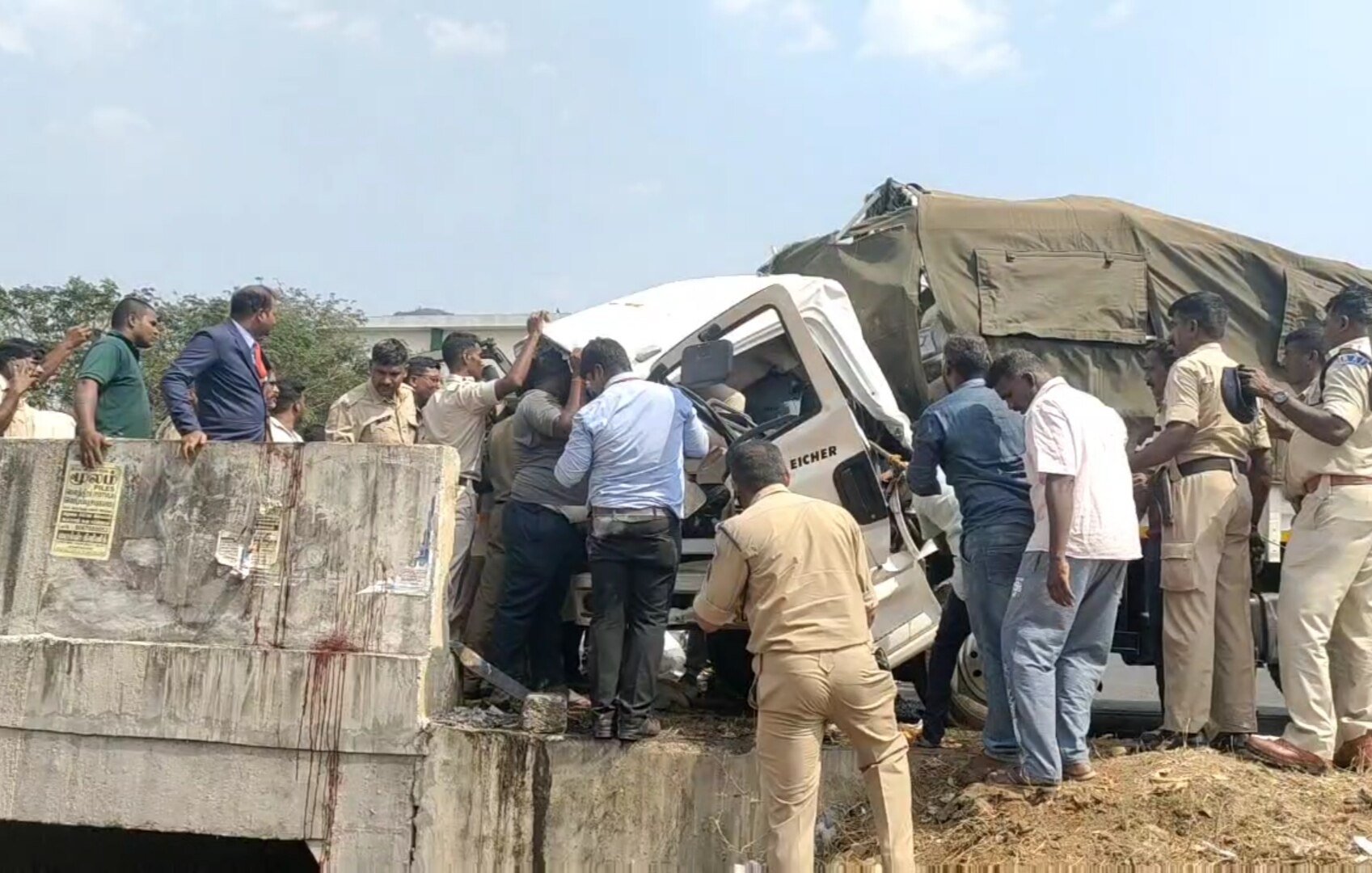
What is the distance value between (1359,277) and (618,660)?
5159 millimetres

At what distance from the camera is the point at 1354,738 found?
464 centimetres

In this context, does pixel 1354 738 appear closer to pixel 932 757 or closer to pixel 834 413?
pixel 932 757

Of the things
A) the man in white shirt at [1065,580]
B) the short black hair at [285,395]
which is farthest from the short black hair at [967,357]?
the short black hair at [285,395]

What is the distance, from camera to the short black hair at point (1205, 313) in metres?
4.88

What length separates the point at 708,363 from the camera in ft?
16.9

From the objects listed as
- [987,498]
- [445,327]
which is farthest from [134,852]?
[445,327]

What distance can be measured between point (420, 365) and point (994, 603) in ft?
11.4

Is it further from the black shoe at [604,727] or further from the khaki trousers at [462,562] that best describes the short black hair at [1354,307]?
the khaki trousers at [462,562]

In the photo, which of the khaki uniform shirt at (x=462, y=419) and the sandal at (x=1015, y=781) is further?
the khaki uniform shirt at (x=462, y=419)

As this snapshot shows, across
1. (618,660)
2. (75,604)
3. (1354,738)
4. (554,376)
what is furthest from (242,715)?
(1354,738)

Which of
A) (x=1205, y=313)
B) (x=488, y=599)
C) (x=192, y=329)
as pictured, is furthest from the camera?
(x=192, y=329)

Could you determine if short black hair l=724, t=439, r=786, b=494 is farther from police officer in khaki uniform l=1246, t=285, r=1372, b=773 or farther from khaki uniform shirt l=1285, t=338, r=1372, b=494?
khaki uniform shirt l=1285, t=338, r=1372, b=494

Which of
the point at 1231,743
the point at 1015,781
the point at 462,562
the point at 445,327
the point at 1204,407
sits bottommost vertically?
the point at 1015,781

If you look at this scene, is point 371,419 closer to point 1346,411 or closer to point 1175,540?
point 1175,540
